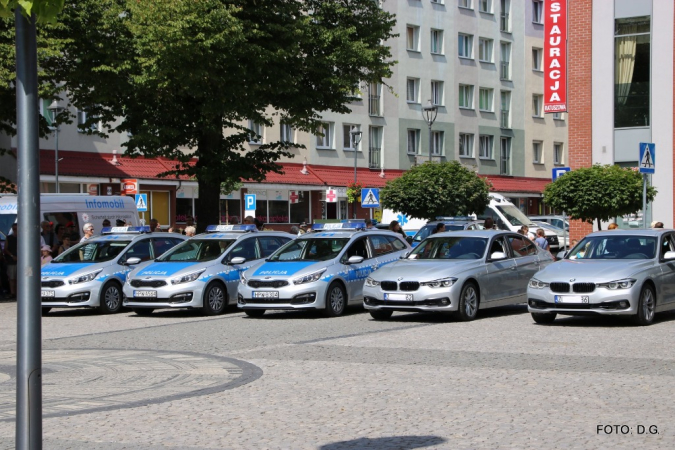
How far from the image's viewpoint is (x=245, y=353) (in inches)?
524

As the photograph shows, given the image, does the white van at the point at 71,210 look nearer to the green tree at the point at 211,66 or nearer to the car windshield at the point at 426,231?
the green tree at the point at 211,66

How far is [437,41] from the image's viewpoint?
68250 millimetres

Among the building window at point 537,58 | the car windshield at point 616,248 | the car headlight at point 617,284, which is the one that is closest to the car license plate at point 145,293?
the car windshield at point 616,248

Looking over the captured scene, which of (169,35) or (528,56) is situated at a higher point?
(528,56)

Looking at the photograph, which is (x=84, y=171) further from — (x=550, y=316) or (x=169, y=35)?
(x=550, y=316)

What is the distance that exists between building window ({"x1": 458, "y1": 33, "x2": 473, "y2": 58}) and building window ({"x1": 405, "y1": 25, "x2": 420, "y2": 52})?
13.7ft

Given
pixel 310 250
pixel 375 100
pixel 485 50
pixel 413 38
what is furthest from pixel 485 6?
pixel 310 250

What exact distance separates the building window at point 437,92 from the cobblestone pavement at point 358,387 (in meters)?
52.0

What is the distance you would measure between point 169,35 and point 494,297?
1094 cm

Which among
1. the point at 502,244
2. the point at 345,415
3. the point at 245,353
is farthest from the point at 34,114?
the point at 502,244

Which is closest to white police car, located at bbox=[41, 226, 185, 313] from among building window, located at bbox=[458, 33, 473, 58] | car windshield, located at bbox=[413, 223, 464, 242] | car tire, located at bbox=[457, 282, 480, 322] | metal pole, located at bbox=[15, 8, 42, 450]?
car tire, located at bbox=[457, 282, 480, 322]

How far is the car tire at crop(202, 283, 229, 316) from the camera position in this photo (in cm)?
1997

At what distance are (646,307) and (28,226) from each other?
13.0 m

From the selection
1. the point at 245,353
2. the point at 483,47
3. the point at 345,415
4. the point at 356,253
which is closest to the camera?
the point at 345,415
